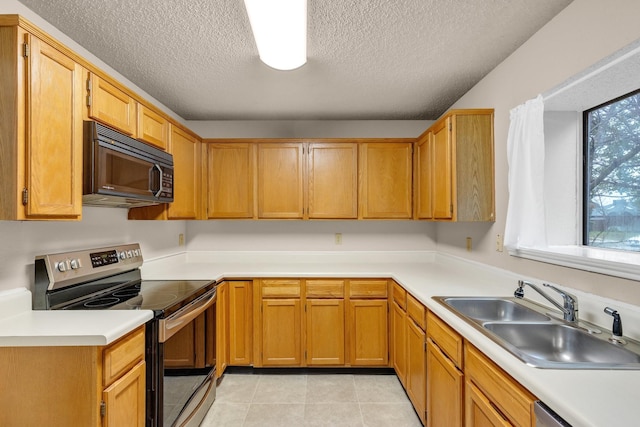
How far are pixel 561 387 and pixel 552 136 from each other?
1524 millimetres

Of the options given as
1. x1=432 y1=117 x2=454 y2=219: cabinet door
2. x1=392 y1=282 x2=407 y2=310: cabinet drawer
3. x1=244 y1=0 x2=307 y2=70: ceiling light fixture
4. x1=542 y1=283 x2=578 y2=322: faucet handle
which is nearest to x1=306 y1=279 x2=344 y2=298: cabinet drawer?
x1=392 y1=282 x2=407 y2=310: cabinet drawer

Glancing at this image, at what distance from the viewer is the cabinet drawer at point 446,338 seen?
140 cm

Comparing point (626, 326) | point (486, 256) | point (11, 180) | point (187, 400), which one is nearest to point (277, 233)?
point (187, 400)

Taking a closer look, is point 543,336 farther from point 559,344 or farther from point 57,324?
point 57,324

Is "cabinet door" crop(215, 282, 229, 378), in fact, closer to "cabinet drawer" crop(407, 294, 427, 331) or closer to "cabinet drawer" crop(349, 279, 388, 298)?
"cabinet drawer" crop(349, 279, 388, 298)

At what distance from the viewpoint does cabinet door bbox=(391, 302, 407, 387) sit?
2283 millimetres

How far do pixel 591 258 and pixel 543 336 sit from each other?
410mm

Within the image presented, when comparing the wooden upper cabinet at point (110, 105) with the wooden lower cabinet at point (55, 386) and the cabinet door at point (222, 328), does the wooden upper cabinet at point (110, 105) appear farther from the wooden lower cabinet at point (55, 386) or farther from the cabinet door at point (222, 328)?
the cabinet door at point (222, 328)

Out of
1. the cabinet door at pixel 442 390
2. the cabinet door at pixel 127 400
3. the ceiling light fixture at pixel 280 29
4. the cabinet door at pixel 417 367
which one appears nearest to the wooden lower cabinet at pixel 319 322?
the cabinet door at pixel 417 367

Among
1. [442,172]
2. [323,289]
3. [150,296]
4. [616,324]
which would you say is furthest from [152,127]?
[616,324]

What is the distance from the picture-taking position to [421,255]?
326 centimetres

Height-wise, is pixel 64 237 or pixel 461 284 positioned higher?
pixel 64 237

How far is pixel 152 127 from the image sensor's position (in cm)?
213

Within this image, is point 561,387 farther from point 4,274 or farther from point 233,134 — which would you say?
point 233,134
